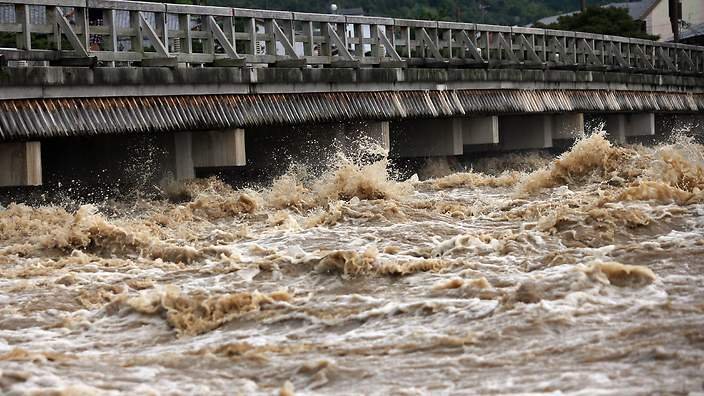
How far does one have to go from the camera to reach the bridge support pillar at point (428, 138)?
28125 mm

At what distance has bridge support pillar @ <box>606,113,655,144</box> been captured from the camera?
1489 inches

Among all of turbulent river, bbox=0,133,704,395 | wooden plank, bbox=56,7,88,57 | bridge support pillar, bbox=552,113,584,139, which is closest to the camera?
turbulent river, bbox=0,133,704,395

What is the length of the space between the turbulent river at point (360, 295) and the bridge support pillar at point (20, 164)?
426 mm

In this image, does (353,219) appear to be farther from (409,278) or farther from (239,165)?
(409,278)

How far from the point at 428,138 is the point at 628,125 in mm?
12112

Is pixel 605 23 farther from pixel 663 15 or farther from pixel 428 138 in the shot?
pixel 428 138

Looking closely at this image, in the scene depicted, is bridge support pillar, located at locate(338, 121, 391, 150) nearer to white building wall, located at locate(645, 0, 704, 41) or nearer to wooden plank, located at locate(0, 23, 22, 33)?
wooden plank, located at locate(0, 23, 22, 33)

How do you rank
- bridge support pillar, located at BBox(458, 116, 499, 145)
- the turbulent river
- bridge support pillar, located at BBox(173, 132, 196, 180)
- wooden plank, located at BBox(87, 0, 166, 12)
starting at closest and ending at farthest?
the turbulent river, wooden plank, located at BBox(87, 0, 166, 12), bridge support pillar, located at BBox(173, 132, 196, 180), bridge support pillar, located at BBox(458, 116, 499, 145)

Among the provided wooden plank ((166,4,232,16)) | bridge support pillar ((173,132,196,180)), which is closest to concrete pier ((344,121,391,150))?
wooden plank ((166,4,232,16))

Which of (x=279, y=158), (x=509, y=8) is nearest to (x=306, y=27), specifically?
(x=279, y=158)

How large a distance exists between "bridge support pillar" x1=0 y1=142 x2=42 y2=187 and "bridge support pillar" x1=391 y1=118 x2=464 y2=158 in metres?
11.6

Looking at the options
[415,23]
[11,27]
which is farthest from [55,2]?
[415,23]

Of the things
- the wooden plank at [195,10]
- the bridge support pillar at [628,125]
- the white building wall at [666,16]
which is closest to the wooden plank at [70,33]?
the wooden plank at [195,10]

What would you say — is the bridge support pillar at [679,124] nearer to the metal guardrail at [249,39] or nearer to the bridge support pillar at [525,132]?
the metal guardrail at [249,39]
